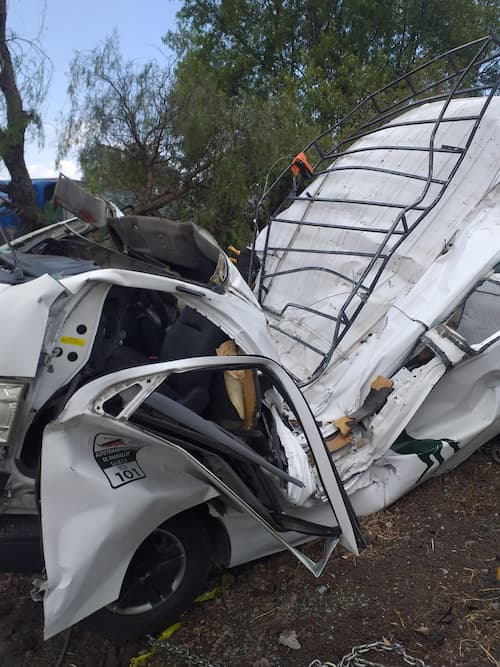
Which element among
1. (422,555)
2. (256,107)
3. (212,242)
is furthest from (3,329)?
(256,107)

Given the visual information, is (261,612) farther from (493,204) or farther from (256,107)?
(256,107)

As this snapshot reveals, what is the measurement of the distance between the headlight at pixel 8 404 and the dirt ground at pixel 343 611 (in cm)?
120

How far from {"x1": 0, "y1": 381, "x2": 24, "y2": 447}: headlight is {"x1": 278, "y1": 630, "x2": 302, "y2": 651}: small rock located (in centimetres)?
147

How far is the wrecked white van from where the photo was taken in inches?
79.0

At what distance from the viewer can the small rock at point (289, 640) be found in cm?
244

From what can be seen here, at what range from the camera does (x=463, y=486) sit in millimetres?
3482

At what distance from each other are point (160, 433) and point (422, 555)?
5.53 feet

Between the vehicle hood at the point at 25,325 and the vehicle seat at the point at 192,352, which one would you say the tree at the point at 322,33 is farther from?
the vehicle hood at the point at 25,325

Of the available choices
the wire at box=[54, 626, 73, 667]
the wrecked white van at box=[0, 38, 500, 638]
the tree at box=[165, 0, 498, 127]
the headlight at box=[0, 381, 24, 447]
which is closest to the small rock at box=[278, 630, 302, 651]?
the wrecked white van at box=[0, 38, 500, 638]

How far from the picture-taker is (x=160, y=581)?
99.8 inches

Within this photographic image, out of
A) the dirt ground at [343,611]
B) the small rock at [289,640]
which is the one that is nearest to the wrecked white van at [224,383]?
the dirt ground at [343,611]

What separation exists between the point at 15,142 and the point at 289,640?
202 inches

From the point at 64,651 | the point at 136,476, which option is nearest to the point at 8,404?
the point at 136,476

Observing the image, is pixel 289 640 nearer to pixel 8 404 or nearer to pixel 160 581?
pixel 160 581
